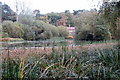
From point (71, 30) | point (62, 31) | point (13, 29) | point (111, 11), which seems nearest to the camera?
point (111, 11)

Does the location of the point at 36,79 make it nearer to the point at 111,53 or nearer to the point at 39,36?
the point at 111,53

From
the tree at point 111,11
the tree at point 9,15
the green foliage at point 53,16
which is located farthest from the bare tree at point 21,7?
the tree at point 111,11

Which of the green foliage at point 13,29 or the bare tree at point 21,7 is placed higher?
the bare tree at point 21,7

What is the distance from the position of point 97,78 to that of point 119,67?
1.89 feet

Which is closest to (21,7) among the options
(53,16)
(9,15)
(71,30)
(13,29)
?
(9,15)

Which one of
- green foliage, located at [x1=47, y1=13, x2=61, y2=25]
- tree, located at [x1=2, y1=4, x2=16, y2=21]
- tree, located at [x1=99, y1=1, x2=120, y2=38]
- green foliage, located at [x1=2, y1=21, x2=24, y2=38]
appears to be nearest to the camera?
tree, located at [x1=99, y1=1, x2=120, y2=38]

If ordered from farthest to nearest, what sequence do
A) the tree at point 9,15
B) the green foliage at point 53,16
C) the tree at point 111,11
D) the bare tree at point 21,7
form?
the green foliage at point 53,16 < the bare tree at point 21,7 < the tree at point 9,15 < the tree at point 111,11

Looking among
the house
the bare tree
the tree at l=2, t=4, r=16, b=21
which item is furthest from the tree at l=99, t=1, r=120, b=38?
the tree at l=2, t=4, r=16, b=21

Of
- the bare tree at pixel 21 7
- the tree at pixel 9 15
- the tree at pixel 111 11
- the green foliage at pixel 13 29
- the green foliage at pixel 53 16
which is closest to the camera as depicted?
the tree at pixel 111 11

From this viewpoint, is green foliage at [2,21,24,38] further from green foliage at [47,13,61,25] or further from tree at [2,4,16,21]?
green foliage at [47,13,61,25]

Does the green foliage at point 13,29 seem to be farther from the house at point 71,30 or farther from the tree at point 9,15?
the house at point 71,30

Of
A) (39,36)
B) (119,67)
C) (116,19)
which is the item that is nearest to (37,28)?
(39,36)

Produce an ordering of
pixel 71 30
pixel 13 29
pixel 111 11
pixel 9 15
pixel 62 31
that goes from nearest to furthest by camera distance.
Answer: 1. pixel 111 11
2. pixel 13 29
3. pixel 9 15
4. pixel 62 31
5. pixel 71 30

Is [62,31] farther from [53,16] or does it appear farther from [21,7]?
[21,7]
